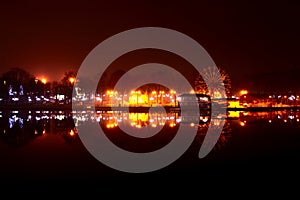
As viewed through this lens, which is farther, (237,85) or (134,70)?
(237,85)

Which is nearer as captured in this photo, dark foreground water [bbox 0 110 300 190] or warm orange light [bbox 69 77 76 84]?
dark foreground water [bbox 0 110 300 190]

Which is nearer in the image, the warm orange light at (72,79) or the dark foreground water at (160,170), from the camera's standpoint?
the dark foreground water at (160,170)

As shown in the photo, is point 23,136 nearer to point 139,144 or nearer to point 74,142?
point 74,142

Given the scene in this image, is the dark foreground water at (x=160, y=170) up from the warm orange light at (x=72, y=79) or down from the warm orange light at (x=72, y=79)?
down

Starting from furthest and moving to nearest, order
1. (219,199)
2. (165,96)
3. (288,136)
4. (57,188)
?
(165,96), (288,136), (57,188), (219,199)

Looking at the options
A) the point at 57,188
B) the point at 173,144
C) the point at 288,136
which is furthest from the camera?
the point at 288,136

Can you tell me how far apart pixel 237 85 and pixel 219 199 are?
8348 cm

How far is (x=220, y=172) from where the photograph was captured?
985cm

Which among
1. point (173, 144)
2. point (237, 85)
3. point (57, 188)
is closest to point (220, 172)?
point (57, 188)

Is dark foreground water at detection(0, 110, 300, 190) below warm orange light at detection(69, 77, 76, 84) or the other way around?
below

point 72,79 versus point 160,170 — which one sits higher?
point 72,79

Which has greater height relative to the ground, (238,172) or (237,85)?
(237,85)

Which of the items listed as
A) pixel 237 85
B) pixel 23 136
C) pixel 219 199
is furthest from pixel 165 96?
pixel 219 199

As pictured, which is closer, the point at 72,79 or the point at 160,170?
the point at 160,170
